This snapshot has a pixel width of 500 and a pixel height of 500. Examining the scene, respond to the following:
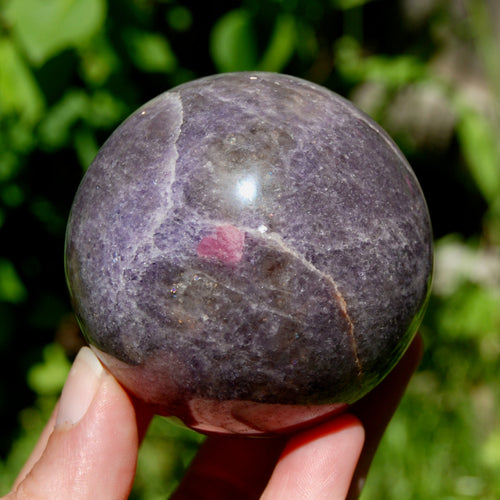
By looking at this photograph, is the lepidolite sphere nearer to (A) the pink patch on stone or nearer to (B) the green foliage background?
(A) the pink patch on stone

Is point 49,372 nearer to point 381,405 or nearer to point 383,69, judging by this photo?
point 381,405

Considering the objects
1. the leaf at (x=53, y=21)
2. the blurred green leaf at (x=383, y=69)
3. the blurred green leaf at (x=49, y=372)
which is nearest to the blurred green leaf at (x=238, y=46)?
the leaf at (x=53, y=21)

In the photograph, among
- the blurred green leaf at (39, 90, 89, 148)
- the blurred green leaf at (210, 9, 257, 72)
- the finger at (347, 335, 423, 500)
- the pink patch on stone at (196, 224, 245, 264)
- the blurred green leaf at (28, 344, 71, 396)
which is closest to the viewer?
the pink patch on stone at (196, 224, 245, 264)

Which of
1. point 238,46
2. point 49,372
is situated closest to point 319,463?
point 238,46

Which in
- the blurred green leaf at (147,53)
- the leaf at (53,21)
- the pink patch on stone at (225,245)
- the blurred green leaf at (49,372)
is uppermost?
the leaf at (53,21)

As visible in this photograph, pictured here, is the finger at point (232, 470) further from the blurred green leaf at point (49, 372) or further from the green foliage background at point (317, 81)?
the blurred green leaf at point (49, 372)

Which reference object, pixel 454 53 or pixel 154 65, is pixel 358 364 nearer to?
pixel 154 65

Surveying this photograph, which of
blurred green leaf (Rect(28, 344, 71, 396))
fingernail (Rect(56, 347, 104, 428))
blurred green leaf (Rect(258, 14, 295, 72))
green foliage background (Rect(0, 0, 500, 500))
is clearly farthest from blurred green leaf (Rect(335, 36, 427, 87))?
fingernail (Rect(56, 347, 104, 428))
